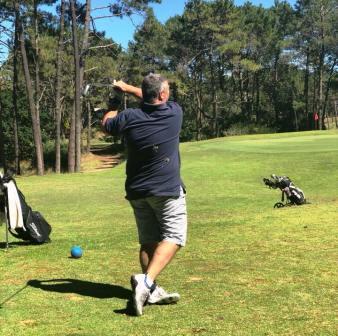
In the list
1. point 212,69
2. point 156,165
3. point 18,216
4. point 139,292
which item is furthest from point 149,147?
point 212,69

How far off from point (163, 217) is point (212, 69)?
197 ft

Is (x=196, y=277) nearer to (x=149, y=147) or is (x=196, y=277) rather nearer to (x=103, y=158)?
(x=149, y=147)

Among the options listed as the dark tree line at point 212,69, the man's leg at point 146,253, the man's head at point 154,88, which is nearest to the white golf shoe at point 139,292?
the man's leg at point 146,253

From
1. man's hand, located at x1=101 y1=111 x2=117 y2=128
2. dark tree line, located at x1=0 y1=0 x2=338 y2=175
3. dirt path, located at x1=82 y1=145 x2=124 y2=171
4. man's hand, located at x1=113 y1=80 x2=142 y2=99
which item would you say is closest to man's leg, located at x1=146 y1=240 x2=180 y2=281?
man's hand, located at x1=101 y1=111 x2=117 y2=128

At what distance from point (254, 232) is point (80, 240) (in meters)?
2.41

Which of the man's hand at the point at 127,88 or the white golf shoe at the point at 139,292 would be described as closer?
the white golf shoe at the point at 139,292

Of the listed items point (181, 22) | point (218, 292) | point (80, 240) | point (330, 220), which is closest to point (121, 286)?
point (218, 292)

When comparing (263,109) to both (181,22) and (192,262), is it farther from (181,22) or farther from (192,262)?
(192,262)

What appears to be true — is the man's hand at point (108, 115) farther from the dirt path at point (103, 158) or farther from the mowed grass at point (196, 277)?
the dirt path at point (103, 158)

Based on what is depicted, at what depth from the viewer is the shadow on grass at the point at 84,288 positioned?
477cm

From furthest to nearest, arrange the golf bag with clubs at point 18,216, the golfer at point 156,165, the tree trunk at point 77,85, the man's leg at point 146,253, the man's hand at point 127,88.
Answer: the tree trunk at point 77,85 → the golf bag with clubs at point 18,216 → the man's leg at point 146,253 → the man's hand at point 127,88 → the golfer at point 156,165

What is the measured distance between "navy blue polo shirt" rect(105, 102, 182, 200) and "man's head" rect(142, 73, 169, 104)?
75 mm

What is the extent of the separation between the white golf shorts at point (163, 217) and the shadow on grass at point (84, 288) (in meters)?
0.61

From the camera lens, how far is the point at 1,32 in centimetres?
3180
